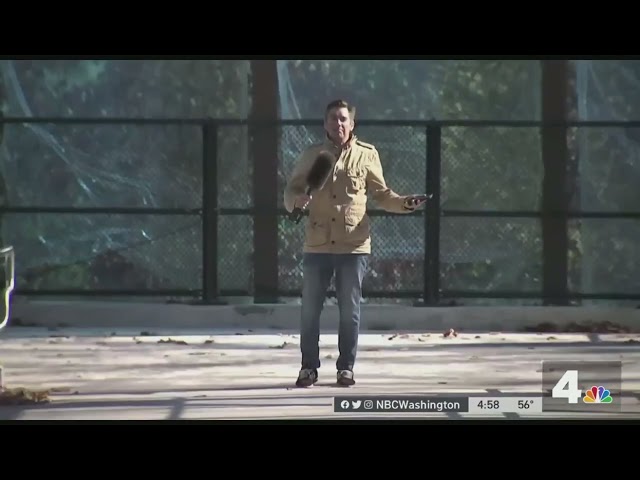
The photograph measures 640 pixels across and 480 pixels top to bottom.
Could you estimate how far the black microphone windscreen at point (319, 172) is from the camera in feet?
23.2

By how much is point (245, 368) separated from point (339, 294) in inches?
51.2

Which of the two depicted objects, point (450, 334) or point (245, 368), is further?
point (450, 334)

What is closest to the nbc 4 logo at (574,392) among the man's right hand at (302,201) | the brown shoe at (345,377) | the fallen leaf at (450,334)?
the brown shoe at (345,377)

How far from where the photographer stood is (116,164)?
36.5 feet

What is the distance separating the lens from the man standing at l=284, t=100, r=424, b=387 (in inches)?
279

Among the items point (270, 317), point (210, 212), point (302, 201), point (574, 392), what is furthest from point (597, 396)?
point (210, 212)

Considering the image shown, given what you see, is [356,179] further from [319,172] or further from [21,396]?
[21,396]

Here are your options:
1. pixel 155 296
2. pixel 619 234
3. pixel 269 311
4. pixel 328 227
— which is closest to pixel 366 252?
pixel 328 227

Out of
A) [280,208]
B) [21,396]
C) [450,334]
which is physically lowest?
[21,396]

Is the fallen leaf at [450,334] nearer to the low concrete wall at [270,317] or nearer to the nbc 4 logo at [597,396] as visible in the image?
the low concrete wall at [270,317]

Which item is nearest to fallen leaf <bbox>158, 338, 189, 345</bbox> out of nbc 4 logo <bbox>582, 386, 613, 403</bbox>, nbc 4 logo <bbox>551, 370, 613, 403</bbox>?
nbc 4 logo <bbox>551, 370, 613, 403</bbox>

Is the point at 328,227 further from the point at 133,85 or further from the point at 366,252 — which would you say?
the point at 133,85

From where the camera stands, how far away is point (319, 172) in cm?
710

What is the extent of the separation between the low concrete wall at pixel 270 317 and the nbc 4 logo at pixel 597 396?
2781 millimetres
